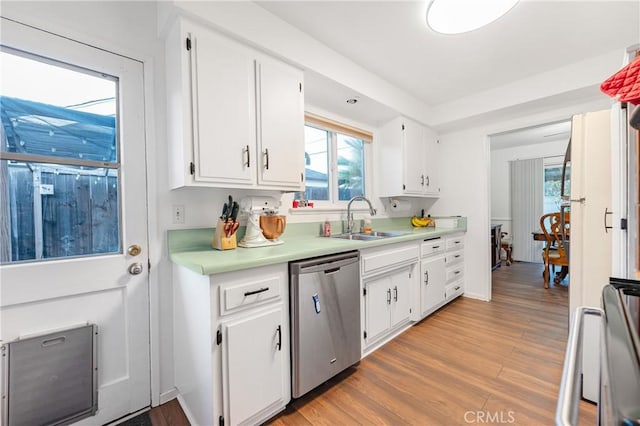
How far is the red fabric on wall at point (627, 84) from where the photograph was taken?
0.99 metres

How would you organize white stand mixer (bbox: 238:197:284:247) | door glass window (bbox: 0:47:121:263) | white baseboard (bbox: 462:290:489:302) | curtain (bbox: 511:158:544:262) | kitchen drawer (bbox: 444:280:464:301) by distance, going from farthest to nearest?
curtain (bbox: 511:158:544:262)
white baseboard (bbox: 462:290:489:302)
kitchen drawer (bbox: 444:280:464:301)
white stand mixer (bbox: 238:197:284:247)
door glass window (bbox: 0:47:121:263)

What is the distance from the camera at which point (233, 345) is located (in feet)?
4.07

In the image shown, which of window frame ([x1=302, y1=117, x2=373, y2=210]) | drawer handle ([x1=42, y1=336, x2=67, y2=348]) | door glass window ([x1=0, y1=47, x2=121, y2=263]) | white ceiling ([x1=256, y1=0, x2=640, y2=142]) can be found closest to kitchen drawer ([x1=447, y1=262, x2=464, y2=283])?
window frame ([x1=302, y1=117, x2=373, y2=210])

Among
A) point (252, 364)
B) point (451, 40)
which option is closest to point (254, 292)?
point (252, 364)

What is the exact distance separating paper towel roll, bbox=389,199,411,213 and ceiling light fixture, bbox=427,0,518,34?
2005 millimetres

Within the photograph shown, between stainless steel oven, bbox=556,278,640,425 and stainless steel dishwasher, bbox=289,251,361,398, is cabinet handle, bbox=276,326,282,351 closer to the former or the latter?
stainless steel dishwasher, bbox=289,251,361,398

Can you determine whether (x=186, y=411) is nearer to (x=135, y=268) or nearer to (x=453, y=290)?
(x=135, y=268)

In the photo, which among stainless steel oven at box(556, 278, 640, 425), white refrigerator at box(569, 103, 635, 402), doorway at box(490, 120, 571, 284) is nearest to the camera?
stainless steel oven at box(556, 278, 640, 425)

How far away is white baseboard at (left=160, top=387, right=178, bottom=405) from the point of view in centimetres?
156

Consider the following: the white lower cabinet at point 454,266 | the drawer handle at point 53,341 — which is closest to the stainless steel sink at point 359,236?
the white lower cabinet at point 454,266

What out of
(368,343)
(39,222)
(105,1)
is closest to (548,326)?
(368,343)

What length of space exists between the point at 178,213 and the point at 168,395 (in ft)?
3.59

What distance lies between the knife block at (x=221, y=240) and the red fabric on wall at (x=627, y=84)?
188cm

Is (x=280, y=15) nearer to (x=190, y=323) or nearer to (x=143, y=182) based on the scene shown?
(x=143, y=182)
